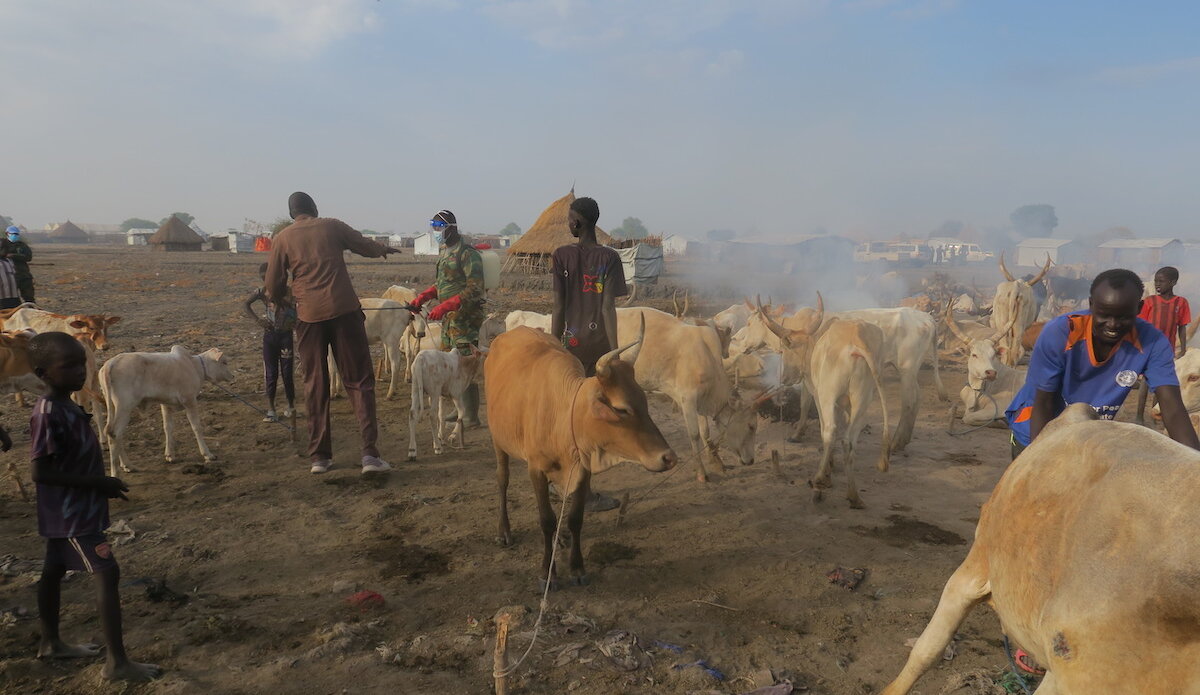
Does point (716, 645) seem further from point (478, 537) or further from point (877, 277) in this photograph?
point (877, 277)

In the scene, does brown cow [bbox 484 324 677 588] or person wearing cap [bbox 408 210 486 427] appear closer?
brown cow [bbox 484 324 677 588]

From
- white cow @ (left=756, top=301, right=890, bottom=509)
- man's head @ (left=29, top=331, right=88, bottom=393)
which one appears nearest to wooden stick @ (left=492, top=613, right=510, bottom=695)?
man's head @ (left=29, top=331, right=88, bottom=393)

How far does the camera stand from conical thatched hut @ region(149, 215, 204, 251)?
185 ft

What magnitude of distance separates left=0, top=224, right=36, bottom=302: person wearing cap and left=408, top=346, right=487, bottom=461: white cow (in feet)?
25.5

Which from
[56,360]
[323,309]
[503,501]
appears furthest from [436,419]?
[56,360]

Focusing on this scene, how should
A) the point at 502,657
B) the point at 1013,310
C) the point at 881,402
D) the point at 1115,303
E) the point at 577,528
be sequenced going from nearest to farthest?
1. the point at 502,657
2. the point at 1115,303
3. the point at 577,528
4. the point at 881,402
5. the point at 1013,310

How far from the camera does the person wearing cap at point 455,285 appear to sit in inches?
280

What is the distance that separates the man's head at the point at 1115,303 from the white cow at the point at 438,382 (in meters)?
5.73

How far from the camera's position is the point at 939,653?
2.55 m

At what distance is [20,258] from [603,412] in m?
11.8

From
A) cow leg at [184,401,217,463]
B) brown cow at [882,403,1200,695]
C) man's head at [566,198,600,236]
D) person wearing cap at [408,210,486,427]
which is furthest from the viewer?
person wearing cap at [408,210,486,427]

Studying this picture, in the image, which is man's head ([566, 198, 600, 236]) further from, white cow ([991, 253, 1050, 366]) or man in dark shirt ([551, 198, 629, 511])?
white cow ([991, 253, 1050, 366])

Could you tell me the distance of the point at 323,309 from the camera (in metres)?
6.16

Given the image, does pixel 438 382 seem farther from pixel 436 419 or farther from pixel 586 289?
pixel 586 289
